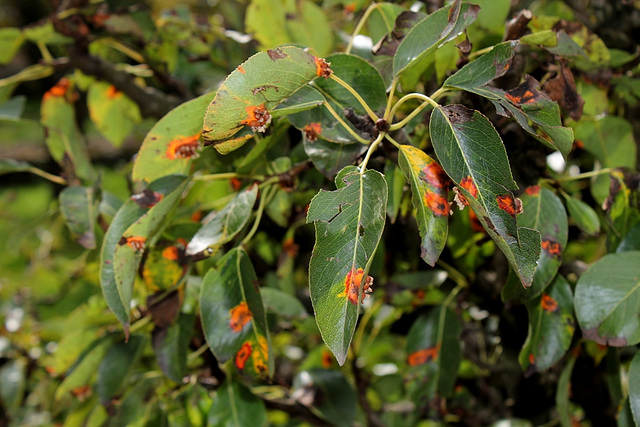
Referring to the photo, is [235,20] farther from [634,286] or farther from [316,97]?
[634,286]

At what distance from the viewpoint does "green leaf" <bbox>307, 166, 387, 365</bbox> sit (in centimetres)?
40

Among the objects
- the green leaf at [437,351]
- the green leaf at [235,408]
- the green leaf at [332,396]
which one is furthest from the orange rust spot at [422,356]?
the green leaf at [235,408]

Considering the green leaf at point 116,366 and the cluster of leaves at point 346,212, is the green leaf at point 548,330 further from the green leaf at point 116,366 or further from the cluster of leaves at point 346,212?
the green leaf at point 116,366

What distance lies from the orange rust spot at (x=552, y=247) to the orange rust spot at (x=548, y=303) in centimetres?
6

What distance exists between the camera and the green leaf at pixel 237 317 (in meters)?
0.55

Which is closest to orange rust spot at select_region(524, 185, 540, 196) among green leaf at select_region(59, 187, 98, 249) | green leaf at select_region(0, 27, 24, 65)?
green leaf at select_region(59, 187, 98, 249)

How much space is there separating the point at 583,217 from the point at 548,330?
13cm

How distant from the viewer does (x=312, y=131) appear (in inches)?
20.0

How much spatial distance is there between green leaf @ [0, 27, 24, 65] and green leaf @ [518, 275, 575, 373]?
0.85 meters

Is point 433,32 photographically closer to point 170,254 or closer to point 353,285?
point 353,285

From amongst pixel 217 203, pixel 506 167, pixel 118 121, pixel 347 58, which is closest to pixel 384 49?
pixel 347 58

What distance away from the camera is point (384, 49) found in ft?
1.81

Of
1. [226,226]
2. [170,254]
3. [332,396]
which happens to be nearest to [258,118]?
[226,226]

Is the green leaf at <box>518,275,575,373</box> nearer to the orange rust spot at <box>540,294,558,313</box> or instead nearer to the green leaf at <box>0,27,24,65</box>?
the orange rust spot at <box>540,294,558,313</box>
